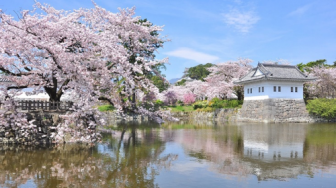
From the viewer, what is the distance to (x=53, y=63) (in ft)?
37.6

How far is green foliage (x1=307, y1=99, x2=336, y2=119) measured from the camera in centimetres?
2667

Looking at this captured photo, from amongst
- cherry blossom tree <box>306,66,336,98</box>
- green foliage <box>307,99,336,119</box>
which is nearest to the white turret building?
green foliage <box>307,99,336,119</box>

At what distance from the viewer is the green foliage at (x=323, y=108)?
26.7 metres

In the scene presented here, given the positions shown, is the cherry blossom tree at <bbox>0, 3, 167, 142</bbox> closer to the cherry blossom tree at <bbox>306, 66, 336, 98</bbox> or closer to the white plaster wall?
the white plaster wall

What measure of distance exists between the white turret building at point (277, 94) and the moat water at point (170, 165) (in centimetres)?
1594

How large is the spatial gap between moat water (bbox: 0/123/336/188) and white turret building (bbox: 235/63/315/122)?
52.3 ft

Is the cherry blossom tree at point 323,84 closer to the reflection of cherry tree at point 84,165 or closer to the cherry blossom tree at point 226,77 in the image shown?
the cherry blossom tree at point 226,77

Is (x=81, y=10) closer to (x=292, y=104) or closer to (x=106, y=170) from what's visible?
(x=106, y=170)

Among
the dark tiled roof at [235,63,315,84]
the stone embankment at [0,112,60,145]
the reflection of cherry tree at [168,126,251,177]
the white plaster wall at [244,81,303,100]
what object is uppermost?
the dark tiled roof at [235,63,315,84]

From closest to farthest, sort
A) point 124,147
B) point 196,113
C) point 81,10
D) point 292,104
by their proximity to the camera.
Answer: point 124,147, point 81,10, point 292,104, point 196,113

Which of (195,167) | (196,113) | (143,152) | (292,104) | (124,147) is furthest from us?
(196,113)

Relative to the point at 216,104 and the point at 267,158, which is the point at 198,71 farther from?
the point at 267,158

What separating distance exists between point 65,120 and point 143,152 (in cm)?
400

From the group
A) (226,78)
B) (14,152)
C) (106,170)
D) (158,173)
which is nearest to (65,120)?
(14,152)
